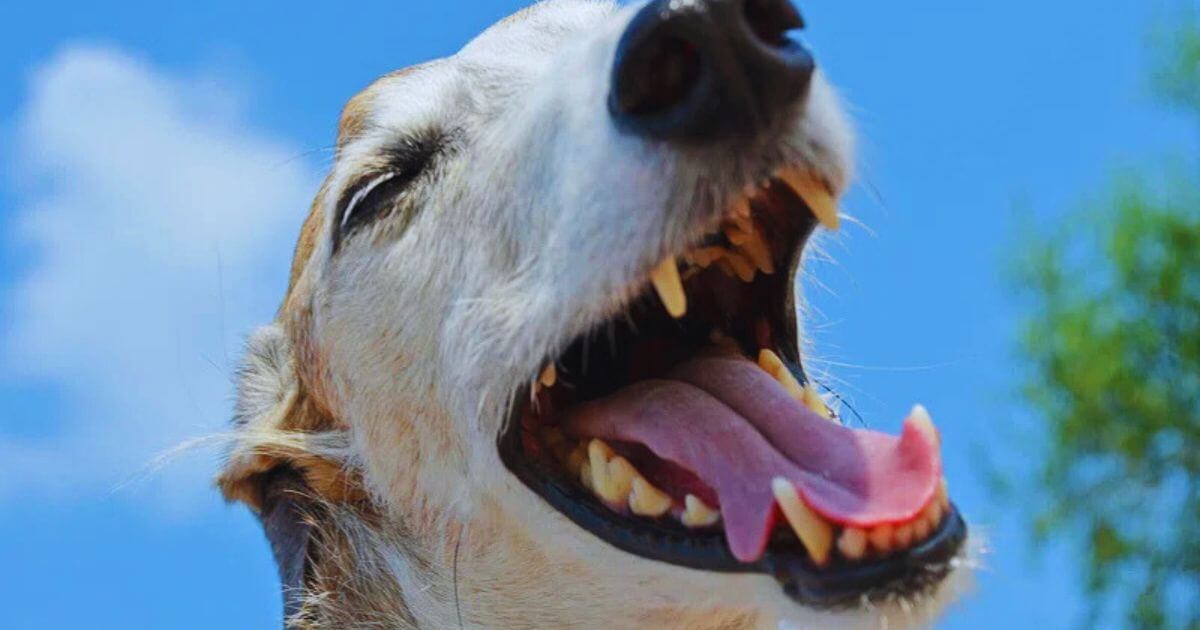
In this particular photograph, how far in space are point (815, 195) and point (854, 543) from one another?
3.30ft

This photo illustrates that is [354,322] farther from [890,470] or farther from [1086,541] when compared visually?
[1086,541]

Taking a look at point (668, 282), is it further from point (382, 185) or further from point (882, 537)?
point (382, 185)

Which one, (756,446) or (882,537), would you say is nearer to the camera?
(882,537)

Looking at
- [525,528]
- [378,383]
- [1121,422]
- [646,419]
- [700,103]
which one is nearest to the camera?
[700,103]

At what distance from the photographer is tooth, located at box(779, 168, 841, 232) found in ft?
12.5

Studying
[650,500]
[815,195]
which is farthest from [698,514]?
[815,195]

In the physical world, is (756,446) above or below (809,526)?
above

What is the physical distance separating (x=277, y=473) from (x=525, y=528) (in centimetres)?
150

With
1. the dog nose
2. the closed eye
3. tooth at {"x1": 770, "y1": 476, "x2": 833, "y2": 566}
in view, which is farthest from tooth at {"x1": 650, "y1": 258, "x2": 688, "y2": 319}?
the closed eye

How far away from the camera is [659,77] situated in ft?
11.4

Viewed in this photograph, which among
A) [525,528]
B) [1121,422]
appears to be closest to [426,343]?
[525,528]

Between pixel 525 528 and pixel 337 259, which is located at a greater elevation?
pixel 337 259

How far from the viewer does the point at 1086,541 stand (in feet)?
74.1

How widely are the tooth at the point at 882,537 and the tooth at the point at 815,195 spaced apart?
35.9 inches
